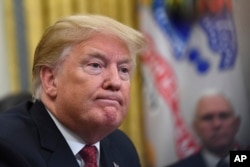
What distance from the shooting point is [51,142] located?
1499 mm

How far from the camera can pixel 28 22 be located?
326 centimetres

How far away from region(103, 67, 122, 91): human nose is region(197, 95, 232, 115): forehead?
5.17 feet

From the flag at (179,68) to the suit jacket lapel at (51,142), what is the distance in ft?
5.35

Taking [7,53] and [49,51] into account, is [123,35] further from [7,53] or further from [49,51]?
[7,53]

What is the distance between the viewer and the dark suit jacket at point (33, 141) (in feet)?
4.59

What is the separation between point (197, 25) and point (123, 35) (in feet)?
5.43

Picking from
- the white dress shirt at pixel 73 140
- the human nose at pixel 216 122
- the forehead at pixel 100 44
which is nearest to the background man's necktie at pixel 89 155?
the white dress shirt at pixel 73 140

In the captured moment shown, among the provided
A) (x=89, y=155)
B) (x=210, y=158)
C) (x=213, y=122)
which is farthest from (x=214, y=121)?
(x=89, y=155)

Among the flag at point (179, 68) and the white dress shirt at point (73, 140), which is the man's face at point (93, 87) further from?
the flag at point (179, 68)

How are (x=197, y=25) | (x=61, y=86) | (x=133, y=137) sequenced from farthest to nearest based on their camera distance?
1. (x=133, y=137)
2. (x=197, y=25)
3. (x=61, y=86)

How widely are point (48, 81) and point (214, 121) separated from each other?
1.68 meters

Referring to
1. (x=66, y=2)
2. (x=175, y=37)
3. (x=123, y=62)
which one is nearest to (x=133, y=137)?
(x=175, y=37)

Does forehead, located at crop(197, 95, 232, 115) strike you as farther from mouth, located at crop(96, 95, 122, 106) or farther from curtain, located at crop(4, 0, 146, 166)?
mouth, located at crop(96, 95, 122, 106)

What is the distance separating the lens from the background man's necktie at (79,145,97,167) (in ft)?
5.07
